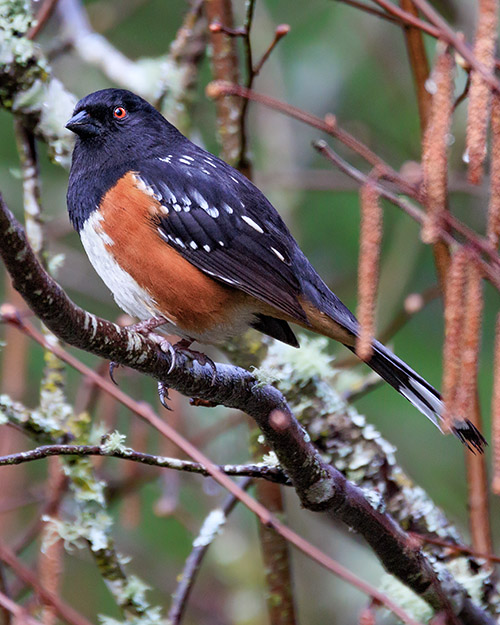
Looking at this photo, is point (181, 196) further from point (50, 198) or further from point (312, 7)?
point (312, 7)

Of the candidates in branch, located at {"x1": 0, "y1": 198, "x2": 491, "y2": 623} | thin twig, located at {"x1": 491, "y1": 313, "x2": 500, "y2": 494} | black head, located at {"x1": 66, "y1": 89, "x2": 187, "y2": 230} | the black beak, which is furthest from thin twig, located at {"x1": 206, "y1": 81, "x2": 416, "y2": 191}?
the black beak

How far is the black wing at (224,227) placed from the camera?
2754 millimetres

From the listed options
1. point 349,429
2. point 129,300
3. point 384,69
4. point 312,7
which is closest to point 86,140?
point 129,300

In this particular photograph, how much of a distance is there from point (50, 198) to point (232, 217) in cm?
258

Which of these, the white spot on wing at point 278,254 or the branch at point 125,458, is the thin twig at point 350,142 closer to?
the branch at point 125,458

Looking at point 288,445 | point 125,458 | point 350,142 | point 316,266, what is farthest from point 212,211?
point 316,266

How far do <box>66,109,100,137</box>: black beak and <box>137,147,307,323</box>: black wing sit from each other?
259mm

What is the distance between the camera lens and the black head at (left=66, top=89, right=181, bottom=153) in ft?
10.0

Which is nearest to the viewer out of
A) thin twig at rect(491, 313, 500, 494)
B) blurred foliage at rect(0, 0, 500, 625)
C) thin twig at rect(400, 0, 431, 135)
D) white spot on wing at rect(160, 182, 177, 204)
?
thin twig at rect(491, 313, 500, 494)

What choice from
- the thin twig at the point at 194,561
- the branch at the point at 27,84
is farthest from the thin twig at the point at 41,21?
the thin twig at the point at 194,561

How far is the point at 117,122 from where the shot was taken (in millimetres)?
3154

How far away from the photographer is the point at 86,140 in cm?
308

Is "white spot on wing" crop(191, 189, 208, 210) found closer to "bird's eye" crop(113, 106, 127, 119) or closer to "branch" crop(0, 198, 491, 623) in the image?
"bird's eye" crop(113, 106, 127, 119)

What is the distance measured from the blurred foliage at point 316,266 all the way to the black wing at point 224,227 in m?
0.95
